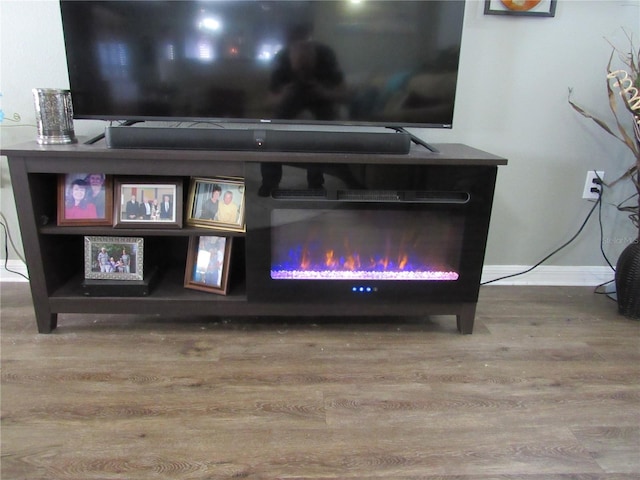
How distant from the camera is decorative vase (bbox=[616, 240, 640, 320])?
1643 mm

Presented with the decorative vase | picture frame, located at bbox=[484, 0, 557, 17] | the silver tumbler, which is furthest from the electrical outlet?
the silver tumbler

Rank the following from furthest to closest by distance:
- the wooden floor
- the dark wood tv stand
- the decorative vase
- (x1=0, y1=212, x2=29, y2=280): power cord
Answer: (x1=0, y1=212, x2=29, y2=280): power cord < the decorative vase < the dark wood tv stand < the wooden floor

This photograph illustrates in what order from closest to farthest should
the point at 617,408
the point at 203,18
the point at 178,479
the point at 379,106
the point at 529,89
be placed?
the point at 178,479 → the point at 617,408 → the point at 203,18 → the point at 379,106 → the point at 529,89

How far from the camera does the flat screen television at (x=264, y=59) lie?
1.36 metres

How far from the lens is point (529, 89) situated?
5.69 feet

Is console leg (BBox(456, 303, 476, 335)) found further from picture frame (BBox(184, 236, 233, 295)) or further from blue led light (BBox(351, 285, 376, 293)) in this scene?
picture frame (BBox(184, 236, 233, 295))

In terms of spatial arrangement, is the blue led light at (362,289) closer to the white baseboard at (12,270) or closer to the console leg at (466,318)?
the console leg at (466,318)

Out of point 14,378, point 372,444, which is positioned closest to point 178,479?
point 372,444

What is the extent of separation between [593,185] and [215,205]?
156 centimetres

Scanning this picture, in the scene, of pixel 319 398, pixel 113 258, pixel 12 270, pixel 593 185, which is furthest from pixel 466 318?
pixel 12 270

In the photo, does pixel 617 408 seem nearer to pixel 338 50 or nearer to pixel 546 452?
pixel 546 452

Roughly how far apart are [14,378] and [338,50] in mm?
1370

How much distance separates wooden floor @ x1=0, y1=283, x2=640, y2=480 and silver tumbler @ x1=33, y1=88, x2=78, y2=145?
2.07ft

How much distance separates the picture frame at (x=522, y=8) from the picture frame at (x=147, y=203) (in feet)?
4.26
